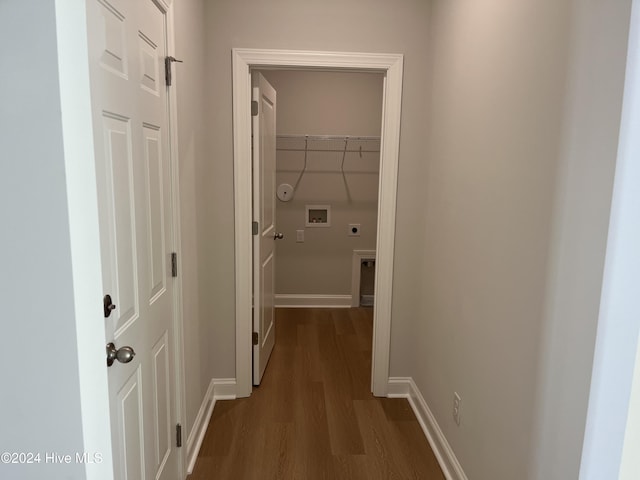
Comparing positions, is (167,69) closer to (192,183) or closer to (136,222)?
(192,183)

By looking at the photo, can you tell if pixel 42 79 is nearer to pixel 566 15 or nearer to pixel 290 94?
pixel 566 15

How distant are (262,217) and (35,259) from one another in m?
2.02

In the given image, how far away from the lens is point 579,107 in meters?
1.16

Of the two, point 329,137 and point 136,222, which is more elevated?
point 329,137

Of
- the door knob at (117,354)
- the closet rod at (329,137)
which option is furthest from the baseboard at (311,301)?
the door knob at (117,354)

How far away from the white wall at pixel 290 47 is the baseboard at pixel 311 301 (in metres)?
1.87

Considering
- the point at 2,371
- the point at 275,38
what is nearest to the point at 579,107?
the point at 2,371

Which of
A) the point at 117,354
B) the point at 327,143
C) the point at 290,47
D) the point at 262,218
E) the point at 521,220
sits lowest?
the point at 117,354

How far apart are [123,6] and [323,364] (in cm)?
269

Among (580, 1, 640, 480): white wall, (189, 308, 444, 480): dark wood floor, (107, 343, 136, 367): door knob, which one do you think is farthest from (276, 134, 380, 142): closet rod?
(580, 1, 640, 480): white wall

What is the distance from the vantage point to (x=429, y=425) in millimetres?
2418

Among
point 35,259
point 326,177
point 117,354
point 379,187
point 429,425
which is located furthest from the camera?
point 326,177

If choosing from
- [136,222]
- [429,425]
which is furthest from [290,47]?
[429,425]

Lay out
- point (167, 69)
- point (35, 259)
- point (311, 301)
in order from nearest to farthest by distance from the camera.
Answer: point (35, 259) < point (167, 69) < point (311, 301)
